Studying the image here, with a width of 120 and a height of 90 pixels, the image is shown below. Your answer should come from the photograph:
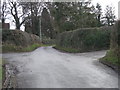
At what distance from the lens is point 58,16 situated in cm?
4172

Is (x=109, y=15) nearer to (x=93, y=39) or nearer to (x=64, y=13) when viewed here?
(x=64, y=13)

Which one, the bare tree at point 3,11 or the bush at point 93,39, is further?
the bare tree at point 3,11

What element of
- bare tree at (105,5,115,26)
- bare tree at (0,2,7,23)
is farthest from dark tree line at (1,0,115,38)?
bare tree at (105,5,115,26)

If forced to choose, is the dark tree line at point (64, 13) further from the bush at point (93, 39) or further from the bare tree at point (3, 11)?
the bush at point (93, 39)

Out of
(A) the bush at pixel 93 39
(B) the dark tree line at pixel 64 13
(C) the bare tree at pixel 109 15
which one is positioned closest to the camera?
(A) the bush at pixel 93 39

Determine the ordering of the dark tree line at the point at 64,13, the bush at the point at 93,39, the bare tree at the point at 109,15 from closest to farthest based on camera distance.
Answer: the bush at the point at 93,39 → the dark tree line at the point at 64,13 → the bare tree at the point at 109,15

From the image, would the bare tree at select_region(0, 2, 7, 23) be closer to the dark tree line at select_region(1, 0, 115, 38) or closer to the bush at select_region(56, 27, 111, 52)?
the dark tree line at select_region(1, 0, 115, 38)

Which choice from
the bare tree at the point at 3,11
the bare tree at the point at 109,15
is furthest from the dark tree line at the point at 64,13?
the bare tree at the point at 109,15

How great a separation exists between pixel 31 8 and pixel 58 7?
43.9 feet

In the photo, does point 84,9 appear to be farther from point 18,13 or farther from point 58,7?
point 18,13

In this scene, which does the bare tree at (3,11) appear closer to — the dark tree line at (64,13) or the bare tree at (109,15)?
the dark tree line at (64,13)

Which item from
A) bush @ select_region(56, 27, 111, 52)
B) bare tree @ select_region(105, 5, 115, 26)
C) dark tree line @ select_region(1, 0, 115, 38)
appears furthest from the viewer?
bare tree @ select_region(105, 5, 115, 26)

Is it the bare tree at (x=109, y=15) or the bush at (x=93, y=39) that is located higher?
the bare tree at (x=109, y=15)

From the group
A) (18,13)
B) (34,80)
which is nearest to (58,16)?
(18,13)
